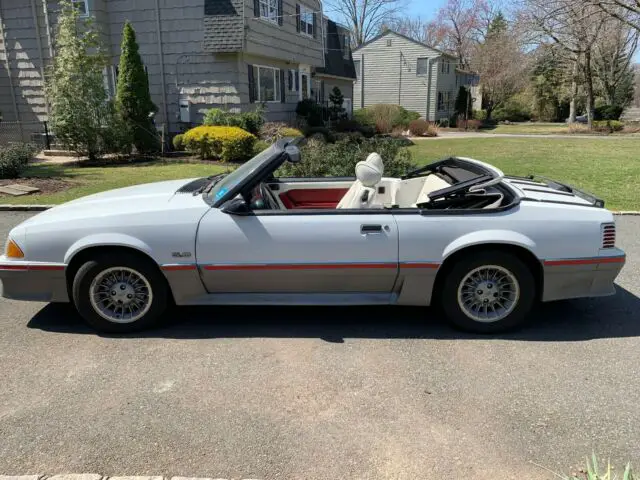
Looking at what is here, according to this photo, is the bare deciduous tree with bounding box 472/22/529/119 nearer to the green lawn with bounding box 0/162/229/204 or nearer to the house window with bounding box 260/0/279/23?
the house window with bounding box 260/0/279/23

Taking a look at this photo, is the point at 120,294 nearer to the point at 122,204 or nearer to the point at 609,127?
the point at 122,204

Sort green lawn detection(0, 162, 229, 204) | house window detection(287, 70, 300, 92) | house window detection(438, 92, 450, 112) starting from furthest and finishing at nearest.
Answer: house window detection(438, 92, 450, 112) → house window detection(287, 70, 300, 92) → green lawn detection(0, 162, 229, 204)

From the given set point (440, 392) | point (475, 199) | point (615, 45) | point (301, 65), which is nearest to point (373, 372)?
point (440, 392)

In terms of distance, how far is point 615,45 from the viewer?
33625 mm

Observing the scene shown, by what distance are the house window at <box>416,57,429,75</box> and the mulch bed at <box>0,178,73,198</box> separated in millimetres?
34324

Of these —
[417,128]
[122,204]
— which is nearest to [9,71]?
[122,204]

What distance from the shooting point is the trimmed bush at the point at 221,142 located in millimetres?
14422

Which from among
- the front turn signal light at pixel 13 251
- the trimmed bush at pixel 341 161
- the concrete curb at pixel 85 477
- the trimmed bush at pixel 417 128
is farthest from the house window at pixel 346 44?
the concrete curb at pixel 85 477

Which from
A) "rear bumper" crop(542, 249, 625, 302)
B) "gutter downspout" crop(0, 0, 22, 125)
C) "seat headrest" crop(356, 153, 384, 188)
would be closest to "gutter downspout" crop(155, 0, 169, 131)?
"gutter downspout" crop(0, 0, 22, 125)

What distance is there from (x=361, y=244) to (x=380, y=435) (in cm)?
147

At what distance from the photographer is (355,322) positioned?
436cm

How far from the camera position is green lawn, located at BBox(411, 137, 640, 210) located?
10633 mm

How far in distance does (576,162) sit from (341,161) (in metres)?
10.0

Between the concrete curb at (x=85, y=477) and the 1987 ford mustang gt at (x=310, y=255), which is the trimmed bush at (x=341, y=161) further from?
the concrete curb at (x=85, y=477)
